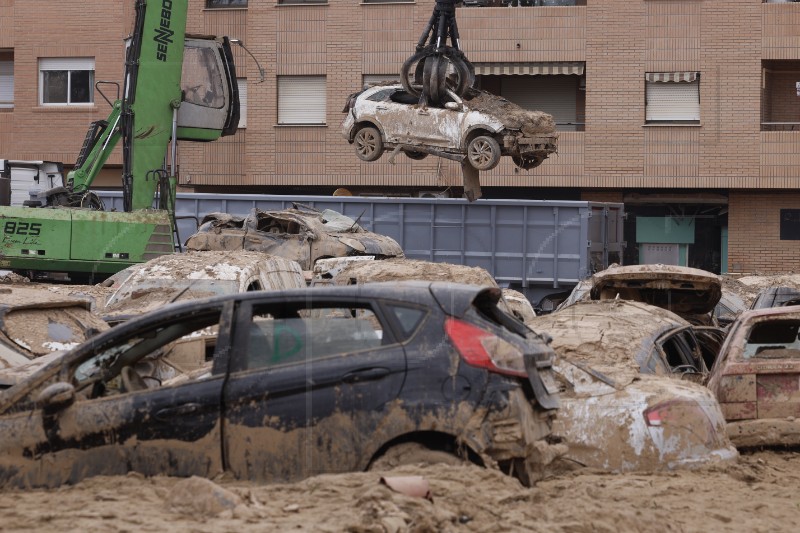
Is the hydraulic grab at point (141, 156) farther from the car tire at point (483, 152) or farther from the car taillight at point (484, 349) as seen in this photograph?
the car taillight at point (484, 349)

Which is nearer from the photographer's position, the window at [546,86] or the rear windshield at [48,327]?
the rear windshield at [48,327]

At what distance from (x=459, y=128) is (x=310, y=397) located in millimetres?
14318

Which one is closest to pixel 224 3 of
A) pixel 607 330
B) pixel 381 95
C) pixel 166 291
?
pixel 381 95

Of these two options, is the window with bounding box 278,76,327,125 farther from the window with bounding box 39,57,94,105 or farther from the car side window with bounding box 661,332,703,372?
the car side window with bounding box 661,332,703,372

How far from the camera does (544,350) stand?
24.0 ft

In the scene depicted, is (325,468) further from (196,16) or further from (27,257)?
(196,16)

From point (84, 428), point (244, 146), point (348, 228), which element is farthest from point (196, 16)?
point (84, 428)

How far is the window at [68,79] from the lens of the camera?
3784 centimetres

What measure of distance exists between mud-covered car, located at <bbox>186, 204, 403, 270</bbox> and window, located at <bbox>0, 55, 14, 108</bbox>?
57.8 ft

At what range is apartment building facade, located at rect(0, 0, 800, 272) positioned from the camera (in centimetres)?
3362

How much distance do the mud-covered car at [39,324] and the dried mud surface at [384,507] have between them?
368 cm

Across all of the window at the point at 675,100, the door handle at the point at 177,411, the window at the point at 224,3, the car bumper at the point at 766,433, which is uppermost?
the window at the point at 224,3

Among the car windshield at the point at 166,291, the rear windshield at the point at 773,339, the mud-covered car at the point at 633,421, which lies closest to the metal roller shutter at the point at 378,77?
the car windshield at the point at 166,291

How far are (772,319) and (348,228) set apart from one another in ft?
47.9
